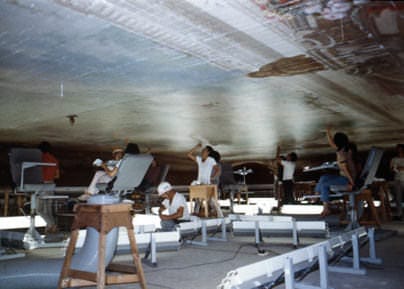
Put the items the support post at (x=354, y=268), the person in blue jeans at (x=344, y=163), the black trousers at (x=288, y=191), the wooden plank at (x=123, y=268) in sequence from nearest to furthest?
the wooden plank at (x=123, y=268), the support post at (x=354, y=268), the person in blue jeans at (x=344, y=163), the black trousers at (x=288, y=191)

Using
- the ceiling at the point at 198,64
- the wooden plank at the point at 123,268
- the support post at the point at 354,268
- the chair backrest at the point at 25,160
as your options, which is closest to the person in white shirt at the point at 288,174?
the ceiling at the point at 198,64

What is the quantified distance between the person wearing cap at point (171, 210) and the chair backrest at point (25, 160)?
1628 mm

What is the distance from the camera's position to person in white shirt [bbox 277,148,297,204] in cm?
848

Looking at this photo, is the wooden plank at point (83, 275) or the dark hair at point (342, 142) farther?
the dark hair at point (342, 142)

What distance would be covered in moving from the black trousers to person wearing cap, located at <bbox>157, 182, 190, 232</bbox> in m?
4.48

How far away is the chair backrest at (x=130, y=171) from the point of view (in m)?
3.80

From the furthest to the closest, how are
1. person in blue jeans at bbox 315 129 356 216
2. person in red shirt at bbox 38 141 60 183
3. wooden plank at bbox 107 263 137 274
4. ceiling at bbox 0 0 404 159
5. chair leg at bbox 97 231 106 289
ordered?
1. person in red shirt at bbox 38 141 60 183
2. person in blue jeans at bbox 315 129 356 216
3. ceiling at bbox 0 0 404 159
4. wooden plank at bbox 107 263 137 274
5. chair leg at bbox 97 231 106 289

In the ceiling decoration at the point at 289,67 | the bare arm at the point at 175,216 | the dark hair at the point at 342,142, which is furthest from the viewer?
the dark hair at the point at 342,142

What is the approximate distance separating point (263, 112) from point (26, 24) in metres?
4.29

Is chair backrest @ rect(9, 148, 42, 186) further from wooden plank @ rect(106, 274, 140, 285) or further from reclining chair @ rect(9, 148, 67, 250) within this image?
wooden plank @ rect(106, 274, 140, 285)

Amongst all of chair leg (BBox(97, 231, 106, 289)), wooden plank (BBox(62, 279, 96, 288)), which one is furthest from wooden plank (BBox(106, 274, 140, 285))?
chair leg (BBox(97, 231, 106, 289))

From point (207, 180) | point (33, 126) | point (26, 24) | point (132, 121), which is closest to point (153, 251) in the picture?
point (26, 24)

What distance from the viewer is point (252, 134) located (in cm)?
866

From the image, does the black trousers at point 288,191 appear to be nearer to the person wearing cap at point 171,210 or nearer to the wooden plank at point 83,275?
the person wearing cap at point 171,210
